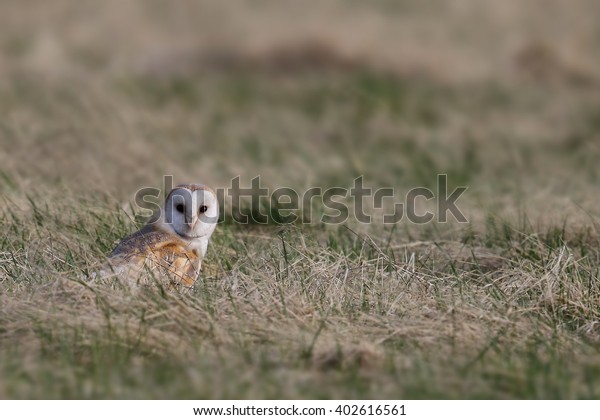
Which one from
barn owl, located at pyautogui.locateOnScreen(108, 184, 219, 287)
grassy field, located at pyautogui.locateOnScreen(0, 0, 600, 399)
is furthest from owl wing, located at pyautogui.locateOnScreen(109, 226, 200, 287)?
grassy field, located at pyautogui.locateOnScreen(0, 0, 600, 399)

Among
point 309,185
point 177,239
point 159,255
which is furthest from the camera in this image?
point 309,185

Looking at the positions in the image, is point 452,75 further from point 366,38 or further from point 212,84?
point 212,84

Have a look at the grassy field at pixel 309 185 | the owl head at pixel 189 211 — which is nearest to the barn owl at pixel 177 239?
the owl head at pixel 189 211

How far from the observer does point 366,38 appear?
1413 cm

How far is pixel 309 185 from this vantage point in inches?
334

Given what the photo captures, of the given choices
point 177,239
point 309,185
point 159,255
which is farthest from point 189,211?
point 309,185

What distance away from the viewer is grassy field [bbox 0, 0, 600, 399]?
171 inches

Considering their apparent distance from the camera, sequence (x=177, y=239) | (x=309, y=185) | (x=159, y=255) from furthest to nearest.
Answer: (x=309, y=185) → (x=177, y=239) → (x=159, y=255)

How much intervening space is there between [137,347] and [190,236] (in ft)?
4.04

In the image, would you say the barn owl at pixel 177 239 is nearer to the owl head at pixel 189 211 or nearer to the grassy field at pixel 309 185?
the owl head at pixel 189 211

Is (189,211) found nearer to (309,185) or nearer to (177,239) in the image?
(177,239)

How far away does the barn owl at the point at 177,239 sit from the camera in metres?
5.22

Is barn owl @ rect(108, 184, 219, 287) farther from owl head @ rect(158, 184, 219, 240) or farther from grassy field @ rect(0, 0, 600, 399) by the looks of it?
grassy field @ rect(0, 0, 600, 399)

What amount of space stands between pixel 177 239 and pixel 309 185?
10.2 ft
